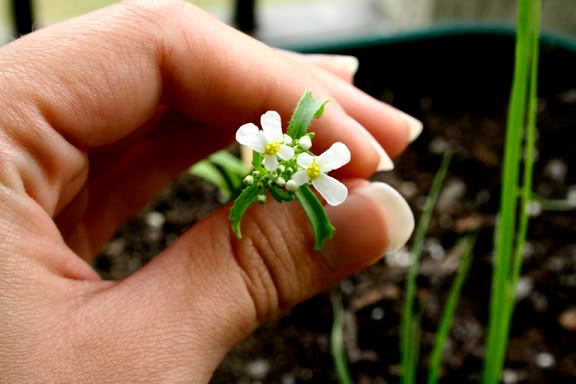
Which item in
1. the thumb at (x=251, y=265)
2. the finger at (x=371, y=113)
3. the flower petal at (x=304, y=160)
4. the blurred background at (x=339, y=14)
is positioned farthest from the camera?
the blurred background at (x=339, y=14)

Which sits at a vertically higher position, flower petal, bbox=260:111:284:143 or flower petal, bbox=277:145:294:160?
flower petal, bbox=260:111:284:143

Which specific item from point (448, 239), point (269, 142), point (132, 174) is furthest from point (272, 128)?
point (448, 239)

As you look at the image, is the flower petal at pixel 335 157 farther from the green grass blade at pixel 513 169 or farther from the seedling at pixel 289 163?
the green grass blade at pixel 513 169

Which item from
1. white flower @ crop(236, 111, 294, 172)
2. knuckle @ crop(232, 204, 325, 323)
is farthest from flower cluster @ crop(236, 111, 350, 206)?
knuckle @ crop(232, 204, 325, 323)

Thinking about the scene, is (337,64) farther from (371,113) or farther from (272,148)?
(272,148)

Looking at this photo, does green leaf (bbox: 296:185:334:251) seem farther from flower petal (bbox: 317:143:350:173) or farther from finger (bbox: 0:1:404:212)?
finger (bbox: 0:1:404:212)

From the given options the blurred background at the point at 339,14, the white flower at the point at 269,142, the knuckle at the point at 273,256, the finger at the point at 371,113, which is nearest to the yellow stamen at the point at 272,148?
the white flower at the point at 269,142

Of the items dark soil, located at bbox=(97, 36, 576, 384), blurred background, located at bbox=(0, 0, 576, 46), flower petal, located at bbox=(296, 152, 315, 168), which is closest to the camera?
flower petal, located at bbox=(296, 152, 315, 168)
